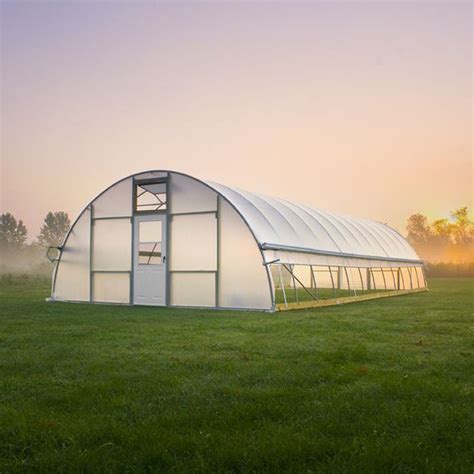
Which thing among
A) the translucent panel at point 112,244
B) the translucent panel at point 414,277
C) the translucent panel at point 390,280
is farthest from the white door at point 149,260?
the translucent panel at point 414,277

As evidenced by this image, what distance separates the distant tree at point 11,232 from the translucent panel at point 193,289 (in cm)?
7411

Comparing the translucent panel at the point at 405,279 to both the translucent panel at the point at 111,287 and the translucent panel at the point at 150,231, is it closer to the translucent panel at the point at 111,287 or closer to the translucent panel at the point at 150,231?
the translucent panel at the point at 150,231

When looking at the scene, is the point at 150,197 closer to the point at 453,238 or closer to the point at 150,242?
the point at 150,242

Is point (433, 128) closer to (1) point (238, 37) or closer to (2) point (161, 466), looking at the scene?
(1) point (238, 37)

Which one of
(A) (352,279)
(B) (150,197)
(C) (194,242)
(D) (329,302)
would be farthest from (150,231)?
Result: (A) (352,279)

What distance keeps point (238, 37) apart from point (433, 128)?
11737mm

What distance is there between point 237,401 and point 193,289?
12396 millimetres

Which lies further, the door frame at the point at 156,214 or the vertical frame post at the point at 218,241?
the door frame at the point at 156,214

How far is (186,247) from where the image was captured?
1848 cm

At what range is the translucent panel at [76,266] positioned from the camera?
68.7 ft

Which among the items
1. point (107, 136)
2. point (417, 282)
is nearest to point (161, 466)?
point (107, 136)

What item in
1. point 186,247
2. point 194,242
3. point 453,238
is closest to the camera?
point 194,242

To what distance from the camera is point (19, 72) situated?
26125mm

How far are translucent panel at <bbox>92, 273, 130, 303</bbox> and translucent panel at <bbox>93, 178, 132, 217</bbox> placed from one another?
6.96 ft
